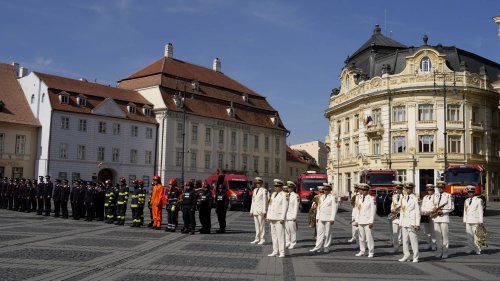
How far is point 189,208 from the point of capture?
56.2 ft

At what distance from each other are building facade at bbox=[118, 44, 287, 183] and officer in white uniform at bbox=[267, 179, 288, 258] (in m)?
38.4

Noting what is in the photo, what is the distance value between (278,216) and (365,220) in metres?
2.17

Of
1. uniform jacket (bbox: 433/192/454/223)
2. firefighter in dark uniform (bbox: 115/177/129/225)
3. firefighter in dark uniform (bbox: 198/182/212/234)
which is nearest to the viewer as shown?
uniform jacket (bbox: 433/192/454/223)

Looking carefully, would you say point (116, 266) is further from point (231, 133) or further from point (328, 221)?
point (231, 133)

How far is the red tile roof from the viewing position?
47125 mm

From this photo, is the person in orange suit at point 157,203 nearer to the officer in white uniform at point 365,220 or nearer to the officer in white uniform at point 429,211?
the officer in white uniform at point 365,220

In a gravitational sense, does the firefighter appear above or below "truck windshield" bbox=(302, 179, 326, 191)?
below

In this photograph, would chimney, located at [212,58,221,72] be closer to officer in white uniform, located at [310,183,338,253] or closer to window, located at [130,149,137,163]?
window, located at [130,149,137,163]

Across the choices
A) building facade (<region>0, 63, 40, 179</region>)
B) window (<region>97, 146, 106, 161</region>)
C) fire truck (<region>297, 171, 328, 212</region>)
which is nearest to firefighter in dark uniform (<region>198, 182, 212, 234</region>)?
fire truck (<region>297, 171, 328, 212</region>)

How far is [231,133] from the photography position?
61.9 metres

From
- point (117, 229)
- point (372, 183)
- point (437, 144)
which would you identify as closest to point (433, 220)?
point (117, 229)

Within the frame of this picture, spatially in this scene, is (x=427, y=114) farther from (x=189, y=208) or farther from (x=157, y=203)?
(x=189, y=208)

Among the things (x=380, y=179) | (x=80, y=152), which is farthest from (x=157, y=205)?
(x=80, y=152)

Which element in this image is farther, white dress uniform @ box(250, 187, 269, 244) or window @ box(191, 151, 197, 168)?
window @ box(191, 151, 197, 168)
